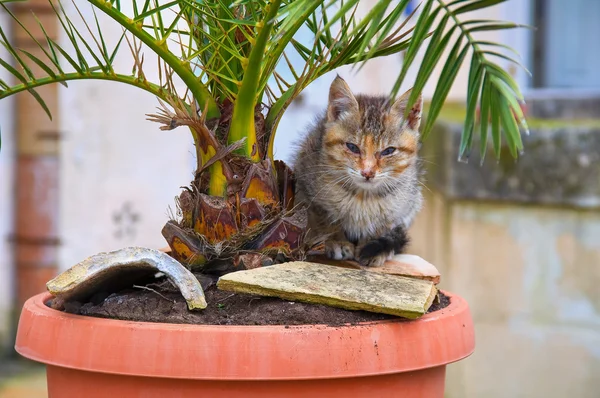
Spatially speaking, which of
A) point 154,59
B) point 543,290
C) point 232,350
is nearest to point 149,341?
point 232,350

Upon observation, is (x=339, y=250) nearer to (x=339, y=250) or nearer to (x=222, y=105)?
(x=339, y=250)

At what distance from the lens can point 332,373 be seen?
1349mm

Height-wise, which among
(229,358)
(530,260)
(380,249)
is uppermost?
(380,249)

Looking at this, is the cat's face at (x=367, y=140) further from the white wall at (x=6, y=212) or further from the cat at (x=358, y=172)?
the white wall at (x=6, y=212)

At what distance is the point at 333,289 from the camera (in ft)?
4.99

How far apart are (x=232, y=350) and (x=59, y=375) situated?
360mm

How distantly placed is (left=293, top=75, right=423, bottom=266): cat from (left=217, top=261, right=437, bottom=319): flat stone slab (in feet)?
1.69

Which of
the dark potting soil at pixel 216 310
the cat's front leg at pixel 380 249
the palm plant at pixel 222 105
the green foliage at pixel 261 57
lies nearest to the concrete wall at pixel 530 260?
the cat's front leg at pixel 380 249

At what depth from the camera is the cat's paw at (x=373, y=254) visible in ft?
6.44

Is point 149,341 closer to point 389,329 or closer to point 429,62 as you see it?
point 389,329

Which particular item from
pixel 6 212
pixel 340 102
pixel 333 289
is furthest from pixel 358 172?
pixel 6 212

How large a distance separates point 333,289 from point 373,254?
1.55ft

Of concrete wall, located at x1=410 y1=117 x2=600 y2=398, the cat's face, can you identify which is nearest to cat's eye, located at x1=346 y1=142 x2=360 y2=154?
the cat's face

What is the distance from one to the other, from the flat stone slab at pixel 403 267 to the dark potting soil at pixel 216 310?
374 millimetres
